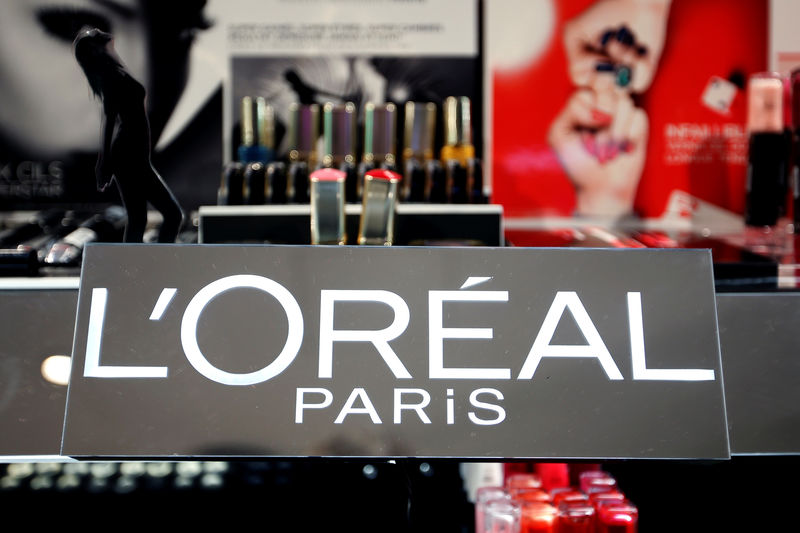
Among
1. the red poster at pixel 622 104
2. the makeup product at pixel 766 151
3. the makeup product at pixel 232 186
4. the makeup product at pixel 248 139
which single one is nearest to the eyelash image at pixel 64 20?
the makeup product at pixel 248 139

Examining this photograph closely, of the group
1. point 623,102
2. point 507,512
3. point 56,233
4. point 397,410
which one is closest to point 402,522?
point 507,512

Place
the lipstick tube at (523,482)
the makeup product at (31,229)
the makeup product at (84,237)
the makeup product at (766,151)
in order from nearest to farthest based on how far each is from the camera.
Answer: the lipstick tube at (523,482)
the makeup product at (84,237)
the makeup product at (31,229)
the makeup product at (766,151)

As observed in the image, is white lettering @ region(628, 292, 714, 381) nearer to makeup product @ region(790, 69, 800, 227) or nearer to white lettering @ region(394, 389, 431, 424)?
white lettering @ region(394, 389, 431, 424)

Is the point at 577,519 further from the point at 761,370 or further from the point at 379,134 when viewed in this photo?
the point at 379,134

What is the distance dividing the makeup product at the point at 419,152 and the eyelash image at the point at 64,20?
0.64 meters

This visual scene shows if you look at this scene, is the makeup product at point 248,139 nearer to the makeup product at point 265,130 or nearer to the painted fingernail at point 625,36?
the makeup product at point 265,130

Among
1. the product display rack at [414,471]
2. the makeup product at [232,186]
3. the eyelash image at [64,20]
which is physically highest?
the eyelash image at [64,20]

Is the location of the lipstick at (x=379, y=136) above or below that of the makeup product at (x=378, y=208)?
above

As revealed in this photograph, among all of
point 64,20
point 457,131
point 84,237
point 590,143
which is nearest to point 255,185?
point 84,237

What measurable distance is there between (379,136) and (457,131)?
0.16 meters

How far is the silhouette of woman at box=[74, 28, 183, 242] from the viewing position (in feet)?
2.03

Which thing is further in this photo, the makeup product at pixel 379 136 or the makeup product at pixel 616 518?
the makeup product at pixel 379 136

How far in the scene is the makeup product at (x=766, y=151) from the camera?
144cm

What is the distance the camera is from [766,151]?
144 centimetres
